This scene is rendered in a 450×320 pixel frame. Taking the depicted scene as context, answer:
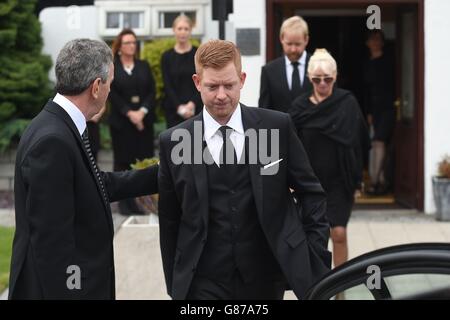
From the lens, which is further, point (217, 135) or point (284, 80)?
point (284, 80)

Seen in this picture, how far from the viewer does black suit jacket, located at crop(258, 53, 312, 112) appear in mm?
9188

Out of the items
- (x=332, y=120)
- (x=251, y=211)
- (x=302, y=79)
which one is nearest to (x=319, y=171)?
(x=332, y=120)

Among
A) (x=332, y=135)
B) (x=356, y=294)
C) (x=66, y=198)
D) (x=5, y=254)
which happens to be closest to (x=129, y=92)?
(x=5, y=254)

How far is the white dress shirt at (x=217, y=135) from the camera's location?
525 centimetres

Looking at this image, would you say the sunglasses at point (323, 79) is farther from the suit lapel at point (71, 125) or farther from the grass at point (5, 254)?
the suit lapel at point (71, 125)

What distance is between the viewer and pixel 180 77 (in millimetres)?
12883

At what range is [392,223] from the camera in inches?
486

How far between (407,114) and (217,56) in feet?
29.1

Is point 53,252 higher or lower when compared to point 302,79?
lower

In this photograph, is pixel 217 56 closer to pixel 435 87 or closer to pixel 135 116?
pixel 135 116

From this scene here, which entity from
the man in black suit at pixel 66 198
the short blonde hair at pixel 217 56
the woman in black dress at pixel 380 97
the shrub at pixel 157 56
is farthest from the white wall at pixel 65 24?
the man in black suit at pixel 66 198
